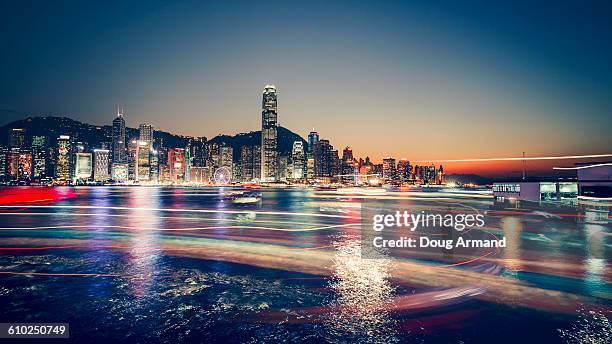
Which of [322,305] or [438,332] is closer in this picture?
[438,332]

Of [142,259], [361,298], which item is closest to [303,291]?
[361,298]

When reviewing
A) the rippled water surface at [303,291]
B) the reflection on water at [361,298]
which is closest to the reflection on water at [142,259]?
the rippled water surface at [303,291]

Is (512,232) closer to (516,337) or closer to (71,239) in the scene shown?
(516,337)

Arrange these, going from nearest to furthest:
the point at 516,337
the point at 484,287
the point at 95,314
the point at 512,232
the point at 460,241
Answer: the point at 516,337 < the point at 95,314 < the point at 484,287 < the point at 460,241 < the point at 512,232

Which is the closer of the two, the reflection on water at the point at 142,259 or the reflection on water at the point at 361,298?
the reflection on water at the point at 361,298

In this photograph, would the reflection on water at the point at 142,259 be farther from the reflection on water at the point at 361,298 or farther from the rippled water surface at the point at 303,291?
the reflection on water at the point at 361,298

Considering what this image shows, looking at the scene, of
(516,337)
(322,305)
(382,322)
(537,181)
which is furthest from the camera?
(537,181)

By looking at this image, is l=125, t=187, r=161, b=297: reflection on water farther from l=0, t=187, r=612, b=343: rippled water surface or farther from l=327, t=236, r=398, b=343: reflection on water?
l=327, t=236, r=398, b=343: reflection on water

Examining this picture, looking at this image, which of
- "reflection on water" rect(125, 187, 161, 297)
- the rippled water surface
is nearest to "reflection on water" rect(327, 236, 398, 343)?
the rippled water surface

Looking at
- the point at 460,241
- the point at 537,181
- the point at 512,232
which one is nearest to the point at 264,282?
the point at 460,241

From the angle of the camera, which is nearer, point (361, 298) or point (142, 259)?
point (361, 298)

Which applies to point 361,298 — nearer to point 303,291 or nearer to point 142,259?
point 303,291
